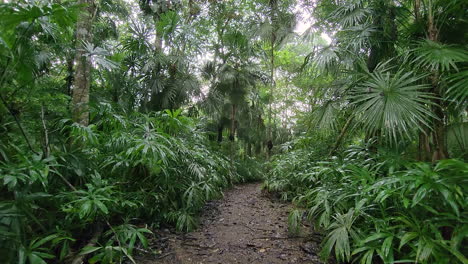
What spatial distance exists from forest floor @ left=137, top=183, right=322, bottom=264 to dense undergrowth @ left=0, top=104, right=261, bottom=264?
0.26m

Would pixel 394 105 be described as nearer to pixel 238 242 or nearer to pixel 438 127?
pixel 438 127

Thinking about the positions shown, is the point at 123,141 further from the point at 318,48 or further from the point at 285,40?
the point at 285,40

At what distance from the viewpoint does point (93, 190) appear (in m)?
2.05

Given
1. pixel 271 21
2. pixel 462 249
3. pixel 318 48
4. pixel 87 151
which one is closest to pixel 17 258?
pixel 87 151

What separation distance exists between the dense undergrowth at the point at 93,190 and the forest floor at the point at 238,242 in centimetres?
26

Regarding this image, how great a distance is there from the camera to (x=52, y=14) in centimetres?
153

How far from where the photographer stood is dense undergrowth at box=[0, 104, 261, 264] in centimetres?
156

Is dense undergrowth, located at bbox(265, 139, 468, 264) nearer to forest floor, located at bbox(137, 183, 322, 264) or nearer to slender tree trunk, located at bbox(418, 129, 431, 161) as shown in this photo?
slender tree trunk, located at bbox(418, 129, 431, 161)

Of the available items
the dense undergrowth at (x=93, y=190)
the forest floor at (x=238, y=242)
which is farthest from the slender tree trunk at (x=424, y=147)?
the dense undergrowth at (x=93, y=190)

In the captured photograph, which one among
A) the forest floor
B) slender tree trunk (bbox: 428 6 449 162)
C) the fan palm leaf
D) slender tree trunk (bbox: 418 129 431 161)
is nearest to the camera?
the fan palm leaf

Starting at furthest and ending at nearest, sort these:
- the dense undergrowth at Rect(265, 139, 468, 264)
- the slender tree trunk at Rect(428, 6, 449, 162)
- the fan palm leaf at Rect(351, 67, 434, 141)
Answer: the slender tree trunk at Rect(428, 6, 449, 162)
the fan palm leaf at Rect(351, 67, 434, 141)
the dense undergrowth at Rect(265, 139, 468, 264)

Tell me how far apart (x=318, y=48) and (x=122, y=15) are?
4.86m

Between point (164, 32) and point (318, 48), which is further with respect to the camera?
point (164, 32)

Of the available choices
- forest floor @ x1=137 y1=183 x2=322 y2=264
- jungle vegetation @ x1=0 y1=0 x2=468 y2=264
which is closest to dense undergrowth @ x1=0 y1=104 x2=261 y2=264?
jungle vegetation @ x1=0 y1=0 x2=468 y2=264
